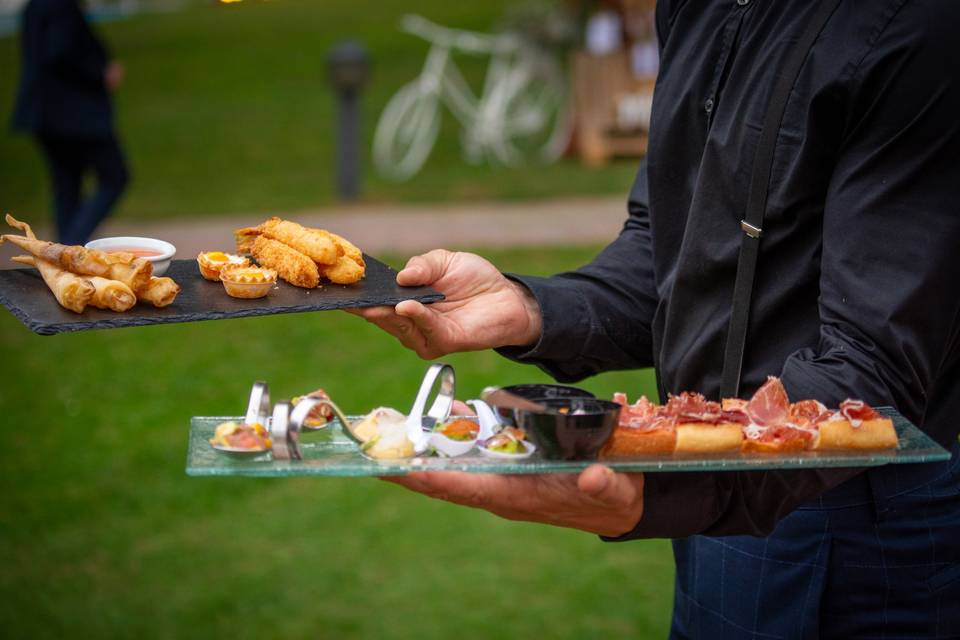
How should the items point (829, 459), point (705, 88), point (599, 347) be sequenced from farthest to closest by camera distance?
point (599, 347) < point (705, 88) < point (829, 459)

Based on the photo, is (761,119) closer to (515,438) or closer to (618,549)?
(515,438)

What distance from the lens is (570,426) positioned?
1.89 metres

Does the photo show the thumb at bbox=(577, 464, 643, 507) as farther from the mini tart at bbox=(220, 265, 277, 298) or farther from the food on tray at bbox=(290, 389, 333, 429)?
the mini tart at bbox=(220, 265, 277, 298)

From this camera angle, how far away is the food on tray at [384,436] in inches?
78.4

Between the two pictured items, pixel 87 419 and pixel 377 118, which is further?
pixel 377 118

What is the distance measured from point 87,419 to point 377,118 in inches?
475

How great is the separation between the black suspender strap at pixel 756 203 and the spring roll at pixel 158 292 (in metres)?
1.07

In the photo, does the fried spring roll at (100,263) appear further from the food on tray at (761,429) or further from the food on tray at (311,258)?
the food on tray at (761,429)

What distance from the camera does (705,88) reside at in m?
2.45

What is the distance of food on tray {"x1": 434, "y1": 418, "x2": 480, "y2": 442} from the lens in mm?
2031

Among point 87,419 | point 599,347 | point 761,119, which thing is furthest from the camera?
point 87,419

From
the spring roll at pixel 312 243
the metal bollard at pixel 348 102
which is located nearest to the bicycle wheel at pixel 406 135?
the metal bollard at pixel 348 102

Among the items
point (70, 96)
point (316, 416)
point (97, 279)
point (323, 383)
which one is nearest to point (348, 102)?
point (70, 96)

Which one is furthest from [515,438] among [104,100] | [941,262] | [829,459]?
[104,100]
